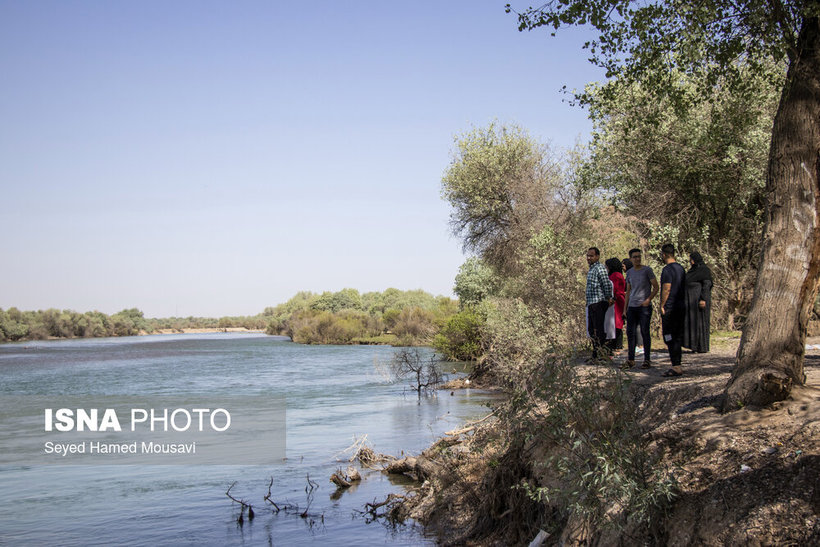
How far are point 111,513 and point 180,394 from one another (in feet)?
80.5

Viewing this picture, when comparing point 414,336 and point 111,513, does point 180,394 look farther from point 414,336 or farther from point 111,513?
point 414,336

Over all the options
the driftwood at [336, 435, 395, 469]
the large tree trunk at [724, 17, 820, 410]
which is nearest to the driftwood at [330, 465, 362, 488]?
the driftwood at [336, 435, 395, 469]

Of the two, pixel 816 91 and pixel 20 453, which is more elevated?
pixel 816 91

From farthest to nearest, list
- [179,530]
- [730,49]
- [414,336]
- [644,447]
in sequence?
1. [414,336]
2. [179,530]
3. [730,49]
4. [644,447]

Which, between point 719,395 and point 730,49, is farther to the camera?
point 730,49

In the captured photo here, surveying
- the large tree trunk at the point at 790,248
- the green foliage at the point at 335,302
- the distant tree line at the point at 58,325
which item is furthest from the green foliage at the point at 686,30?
the distant tree line at the point at 58,325

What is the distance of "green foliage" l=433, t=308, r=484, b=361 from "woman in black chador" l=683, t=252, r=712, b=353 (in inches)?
1090

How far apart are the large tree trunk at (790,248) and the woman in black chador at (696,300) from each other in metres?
3.46

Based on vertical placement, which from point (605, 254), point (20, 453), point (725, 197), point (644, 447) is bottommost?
point (20, 453)

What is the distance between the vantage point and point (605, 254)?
72.6ft

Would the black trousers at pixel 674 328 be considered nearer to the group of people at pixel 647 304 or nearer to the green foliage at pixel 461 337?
the group of people at pixel 647 304

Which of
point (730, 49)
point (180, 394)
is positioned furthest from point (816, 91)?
point (180, 394)

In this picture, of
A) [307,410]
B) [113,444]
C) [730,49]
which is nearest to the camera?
[730,49]

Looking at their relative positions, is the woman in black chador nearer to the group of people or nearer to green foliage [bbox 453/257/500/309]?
the group of people
